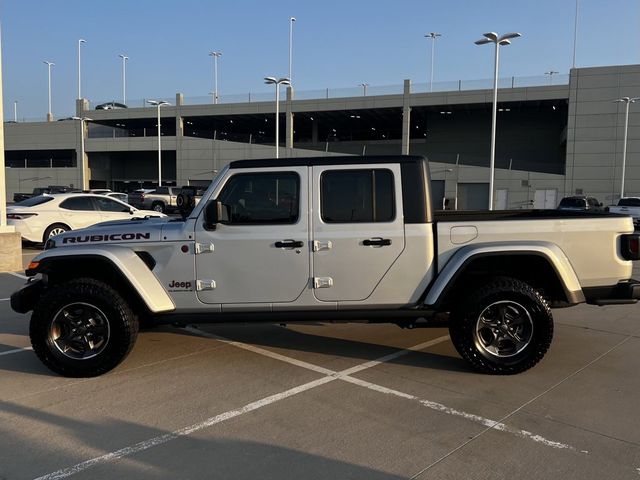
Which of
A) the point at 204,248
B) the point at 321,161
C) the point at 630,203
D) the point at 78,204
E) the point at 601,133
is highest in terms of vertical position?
the point at 601,133

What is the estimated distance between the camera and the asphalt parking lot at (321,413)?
3.37 m

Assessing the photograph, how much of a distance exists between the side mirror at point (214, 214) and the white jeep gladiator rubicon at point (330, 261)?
0.02 meters

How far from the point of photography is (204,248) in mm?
4973

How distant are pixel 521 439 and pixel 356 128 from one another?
64.6m

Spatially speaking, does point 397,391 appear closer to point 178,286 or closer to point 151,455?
point 151,455

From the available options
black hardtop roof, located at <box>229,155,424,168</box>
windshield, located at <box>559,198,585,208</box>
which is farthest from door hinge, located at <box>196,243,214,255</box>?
windshield, located at <box>559,198,585,208</box>

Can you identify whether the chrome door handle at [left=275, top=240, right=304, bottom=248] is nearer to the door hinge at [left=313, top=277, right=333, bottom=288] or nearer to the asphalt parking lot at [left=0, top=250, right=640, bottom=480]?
the door hinge at [left=313, top=277, right=333, bottom=288]

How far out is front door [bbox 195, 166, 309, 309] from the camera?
4957mm

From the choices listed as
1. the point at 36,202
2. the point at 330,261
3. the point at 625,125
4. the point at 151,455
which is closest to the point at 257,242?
the point at 330,261

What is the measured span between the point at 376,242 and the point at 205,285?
1.67 meters

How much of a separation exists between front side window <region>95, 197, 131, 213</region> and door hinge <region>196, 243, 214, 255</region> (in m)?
11.0

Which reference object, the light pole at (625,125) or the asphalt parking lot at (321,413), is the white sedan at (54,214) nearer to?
the asphalt parking lot at (321,413)

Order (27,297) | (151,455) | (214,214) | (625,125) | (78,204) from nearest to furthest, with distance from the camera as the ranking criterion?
(151,455), (214,214), (27,297), (78,204), (625,125)

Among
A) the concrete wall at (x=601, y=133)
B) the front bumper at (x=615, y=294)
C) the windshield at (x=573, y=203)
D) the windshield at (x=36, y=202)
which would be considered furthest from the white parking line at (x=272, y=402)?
the concrete wall at (x=601, y=133)
